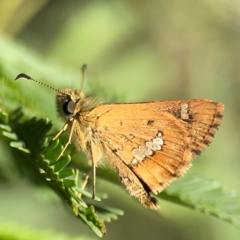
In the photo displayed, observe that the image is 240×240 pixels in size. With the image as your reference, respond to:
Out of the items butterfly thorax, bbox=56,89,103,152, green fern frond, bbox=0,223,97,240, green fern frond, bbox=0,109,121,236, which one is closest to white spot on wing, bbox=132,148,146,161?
butterfly thorax, bbox=56,89,103,152

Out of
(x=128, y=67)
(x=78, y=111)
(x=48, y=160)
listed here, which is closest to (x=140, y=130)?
(x=78, y=111)

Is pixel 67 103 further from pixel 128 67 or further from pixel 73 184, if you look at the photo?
pixel 128 67

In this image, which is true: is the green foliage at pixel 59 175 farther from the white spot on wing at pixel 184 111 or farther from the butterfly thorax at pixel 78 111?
the white spot on wing at pixel 184 111

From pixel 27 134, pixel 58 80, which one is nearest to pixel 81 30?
pixel 58 80

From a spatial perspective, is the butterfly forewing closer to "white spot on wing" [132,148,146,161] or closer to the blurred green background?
"white spot on wing" [132,148,146,161]

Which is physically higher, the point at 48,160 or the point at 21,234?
the point at 48,160

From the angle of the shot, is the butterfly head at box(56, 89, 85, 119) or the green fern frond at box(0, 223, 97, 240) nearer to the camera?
the green fern frond at box(0, 223, 97, 240)

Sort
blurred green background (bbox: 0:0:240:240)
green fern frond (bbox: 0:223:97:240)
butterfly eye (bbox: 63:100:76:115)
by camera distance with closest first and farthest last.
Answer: green fern frond (bbox: 0:223:97:240) < butterfly eye (bbox: 63:100:76:115) < blurred green background (bbox: 0:0:240:240)
